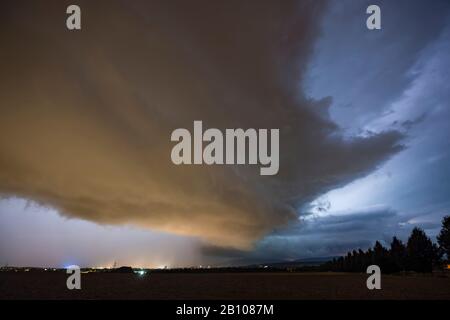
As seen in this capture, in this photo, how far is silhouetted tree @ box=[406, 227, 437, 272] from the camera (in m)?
163

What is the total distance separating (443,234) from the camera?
148m

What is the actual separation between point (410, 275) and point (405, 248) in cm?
1783

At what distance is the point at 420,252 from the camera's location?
6486 inches

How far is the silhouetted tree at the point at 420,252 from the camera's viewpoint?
536 feet
